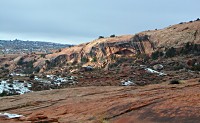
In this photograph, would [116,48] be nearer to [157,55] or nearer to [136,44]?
[136,44]

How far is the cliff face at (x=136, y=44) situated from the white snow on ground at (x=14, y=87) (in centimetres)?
4655

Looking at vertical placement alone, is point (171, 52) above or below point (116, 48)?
below

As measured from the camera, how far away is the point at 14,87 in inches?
1652

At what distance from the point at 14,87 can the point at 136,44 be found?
5817 cm

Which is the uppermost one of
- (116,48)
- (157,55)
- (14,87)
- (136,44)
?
(136,44)

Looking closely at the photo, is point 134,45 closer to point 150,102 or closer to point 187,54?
point 187,54

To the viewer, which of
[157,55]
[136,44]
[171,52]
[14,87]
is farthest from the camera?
[136,44]

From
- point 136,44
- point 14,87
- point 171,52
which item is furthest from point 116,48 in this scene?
point 14,87

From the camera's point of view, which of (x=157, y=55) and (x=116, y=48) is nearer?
(x=157, y=55)

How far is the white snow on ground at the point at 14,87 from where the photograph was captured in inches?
1572

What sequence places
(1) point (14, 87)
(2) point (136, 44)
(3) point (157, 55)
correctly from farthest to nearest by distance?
(2) point (136, 44) < (3) point (157, 55) < (1) point (14, 87)

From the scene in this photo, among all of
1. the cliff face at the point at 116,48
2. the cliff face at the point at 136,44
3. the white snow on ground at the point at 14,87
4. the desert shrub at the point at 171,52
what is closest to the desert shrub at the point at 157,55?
the desert shrub at the point at 171,52

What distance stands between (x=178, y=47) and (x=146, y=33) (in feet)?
71.3

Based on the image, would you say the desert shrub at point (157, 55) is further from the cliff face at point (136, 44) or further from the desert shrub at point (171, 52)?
the cliff face at point (136, 44)
